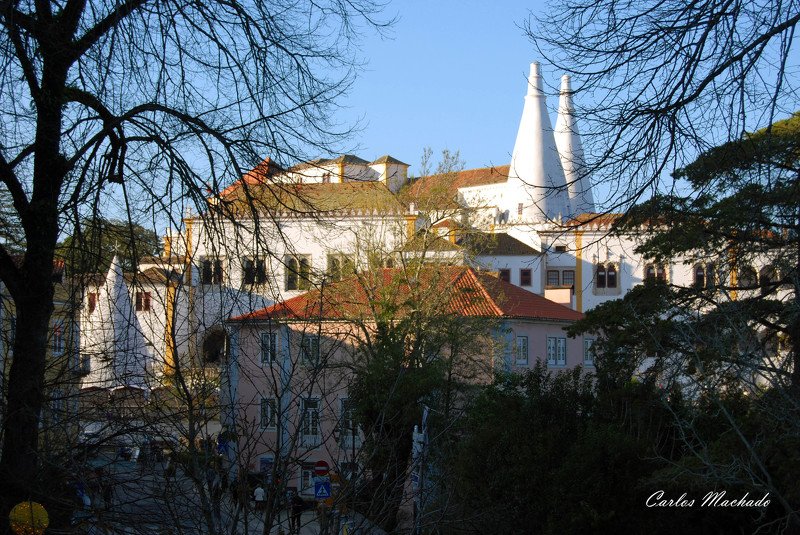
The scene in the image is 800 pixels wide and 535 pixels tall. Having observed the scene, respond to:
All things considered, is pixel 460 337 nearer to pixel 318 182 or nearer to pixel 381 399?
pixel 381 399

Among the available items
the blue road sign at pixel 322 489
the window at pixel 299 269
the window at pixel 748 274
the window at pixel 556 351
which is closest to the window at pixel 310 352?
the window at pixel 299 269

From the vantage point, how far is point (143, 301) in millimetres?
6473

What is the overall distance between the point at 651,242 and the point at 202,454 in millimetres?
10927

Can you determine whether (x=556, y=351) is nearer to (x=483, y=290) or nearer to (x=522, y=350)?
(x=522, y=350)

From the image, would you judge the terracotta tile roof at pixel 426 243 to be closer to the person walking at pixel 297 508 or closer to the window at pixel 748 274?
the window at pixel 748 274

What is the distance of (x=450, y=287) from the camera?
110ft

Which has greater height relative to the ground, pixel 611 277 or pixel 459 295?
pixel 611 277

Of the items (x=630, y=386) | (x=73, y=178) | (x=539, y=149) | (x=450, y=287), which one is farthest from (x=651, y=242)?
(x=539, y=149)

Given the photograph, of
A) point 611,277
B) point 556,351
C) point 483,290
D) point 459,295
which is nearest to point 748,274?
point 459,295

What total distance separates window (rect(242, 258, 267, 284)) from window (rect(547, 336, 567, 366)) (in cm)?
3753

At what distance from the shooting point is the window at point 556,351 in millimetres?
Answer: 43719

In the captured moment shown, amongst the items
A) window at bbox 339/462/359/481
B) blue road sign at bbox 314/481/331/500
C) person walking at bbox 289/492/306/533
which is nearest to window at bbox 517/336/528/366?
blue road sign at bbox 314/481/331/500

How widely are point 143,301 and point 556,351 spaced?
38842mm

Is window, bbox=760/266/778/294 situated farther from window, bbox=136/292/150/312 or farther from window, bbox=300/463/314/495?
window, bbox=136/292/150/312
